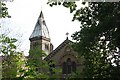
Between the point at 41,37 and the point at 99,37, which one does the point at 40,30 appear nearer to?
the point at 41,37

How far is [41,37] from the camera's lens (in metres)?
48.5

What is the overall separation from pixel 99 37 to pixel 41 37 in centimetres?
3076

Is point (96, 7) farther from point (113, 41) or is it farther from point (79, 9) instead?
point (113, 41)

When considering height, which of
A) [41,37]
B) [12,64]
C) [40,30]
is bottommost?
[12,64]

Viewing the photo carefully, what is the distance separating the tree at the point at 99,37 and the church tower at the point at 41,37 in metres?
28.1

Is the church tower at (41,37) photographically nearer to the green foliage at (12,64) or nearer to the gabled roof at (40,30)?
the gabled roof at (40,30)

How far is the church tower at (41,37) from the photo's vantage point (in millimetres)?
48281

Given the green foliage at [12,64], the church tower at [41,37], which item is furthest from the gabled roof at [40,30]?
the green foliage at [12,64]

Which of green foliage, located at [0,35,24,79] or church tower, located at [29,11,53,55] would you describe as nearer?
green foliage, located at [0,35,24,79]

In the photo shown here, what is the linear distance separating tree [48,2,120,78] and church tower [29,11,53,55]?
2809cm

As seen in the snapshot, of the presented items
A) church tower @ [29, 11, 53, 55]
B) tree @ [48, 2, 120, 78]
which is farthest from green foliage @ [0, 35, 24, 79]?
church tower @ [29, 11, 53, 55]

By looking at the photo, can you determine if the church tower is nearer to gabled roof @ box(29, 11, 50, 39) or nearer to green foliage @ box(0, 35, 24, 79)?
gabled roof @ box(29, 11, 50, 39)

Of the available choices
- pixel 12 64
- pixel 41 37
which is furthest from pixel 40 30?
pixel 12 64

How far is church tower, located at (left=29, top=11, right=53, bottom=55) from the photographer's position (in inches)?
1901
